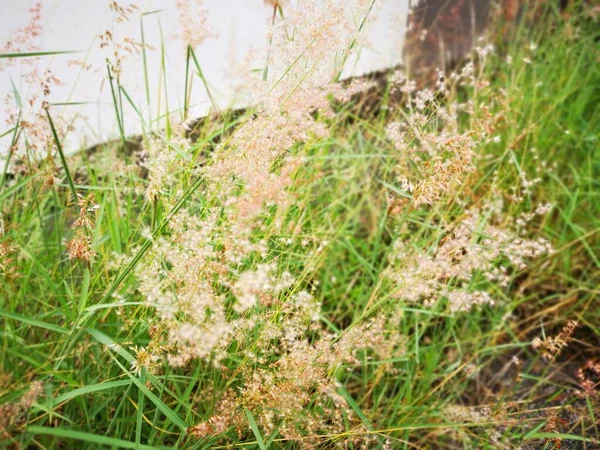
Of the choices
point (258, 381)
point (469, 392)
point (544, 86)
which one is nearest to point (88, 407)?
point (258, 381)

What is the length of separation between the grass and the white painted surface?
0.73 ft

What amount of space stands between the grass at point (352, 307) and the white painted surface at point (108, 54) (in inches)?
8.8

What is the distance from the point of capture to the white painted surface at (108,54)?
170cm

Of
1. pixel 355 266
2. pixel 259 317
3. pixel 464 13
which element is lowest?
pixel 355 266

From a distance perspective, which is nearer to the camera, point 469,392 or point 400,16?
point 469,392

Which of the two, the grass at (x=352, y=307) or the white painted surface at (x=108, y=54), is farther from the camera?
the white painted surface at (x=108, y=54)

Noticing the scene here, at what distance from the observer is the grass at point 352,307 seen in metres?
1.33

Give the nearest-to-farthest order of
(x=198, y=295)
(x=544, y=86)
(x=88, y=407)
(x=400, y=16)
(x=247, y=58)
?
(x=198, y=295) < (x=88, y=407) < (x=247, y=58) < (x=400, y=16) < (x=544, y=86)

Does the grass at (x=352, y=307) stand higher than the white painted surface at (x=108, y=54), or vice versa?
the white painted surface at (x=108, y=54)

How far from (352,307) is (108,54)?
1403mm

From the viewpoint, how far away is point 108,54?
6.50 feet

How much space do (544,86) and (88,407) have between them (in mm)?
2920

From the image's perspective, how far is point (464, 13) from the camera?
12.9ft

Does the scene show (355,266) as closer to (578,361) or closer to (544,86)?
(578,361)
